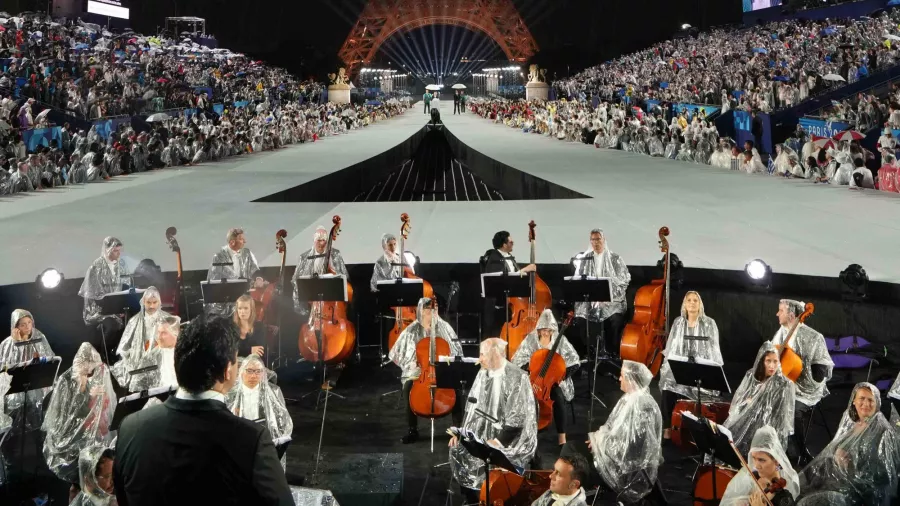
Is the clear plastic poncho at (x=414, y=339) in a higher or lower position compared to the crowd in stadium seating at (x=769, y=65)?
lower

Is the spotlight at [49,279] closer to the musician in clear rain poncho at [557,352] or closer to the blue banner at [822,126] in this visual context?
the musician in clear rain poncho at [557,352]

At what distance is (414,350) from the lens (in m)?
7.62

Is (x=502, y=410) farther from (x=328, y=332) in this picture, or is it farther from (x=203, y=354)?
(x=203, y=354)

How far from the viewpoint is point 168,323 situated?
6785 millimetres

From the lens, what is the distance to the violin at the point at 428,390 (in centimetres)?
725

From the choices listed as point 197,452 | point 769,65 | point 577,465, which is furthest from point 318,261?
point 769,65

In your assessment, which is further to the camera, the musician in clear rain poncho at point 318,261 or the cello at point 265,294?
the musician in clear rain poncho at point 318,261

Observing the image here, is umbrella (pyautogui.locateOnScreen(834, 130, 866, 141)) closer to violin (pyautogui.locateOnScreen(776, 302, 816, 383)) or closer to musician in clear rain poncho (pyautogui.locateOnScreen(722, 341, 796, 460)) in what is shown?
violin (pyautogui.locateOnScreen(776, 302, 816, 383))

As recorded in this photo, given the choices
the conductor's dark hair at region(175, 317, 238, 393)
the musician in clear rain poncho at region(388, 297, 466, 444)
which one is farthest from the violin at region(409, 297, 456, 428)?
the conductor's dark hair at region(175, 317, 238, 393)

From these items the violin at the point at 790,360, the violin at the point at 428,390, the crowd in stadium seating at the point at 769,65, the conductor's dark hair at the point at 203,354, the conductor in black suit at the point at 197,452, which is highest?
the crowd in stadium seating at the point at 769,65

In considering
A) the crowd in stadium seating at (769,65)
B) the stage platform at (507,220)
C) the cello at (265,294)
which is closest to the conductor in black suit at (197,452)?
the cello at (265,294)

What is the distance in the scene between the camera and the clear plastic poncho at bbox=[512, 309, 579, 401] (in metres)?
7.14

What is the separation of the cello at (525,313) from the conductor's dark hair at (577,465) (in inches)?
118

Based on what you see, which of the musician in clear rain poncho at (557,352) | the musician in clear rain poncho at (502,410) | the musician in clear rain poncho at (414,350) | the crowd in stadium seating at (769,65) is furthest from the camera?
the crowd in stadium seating at (769,65)
